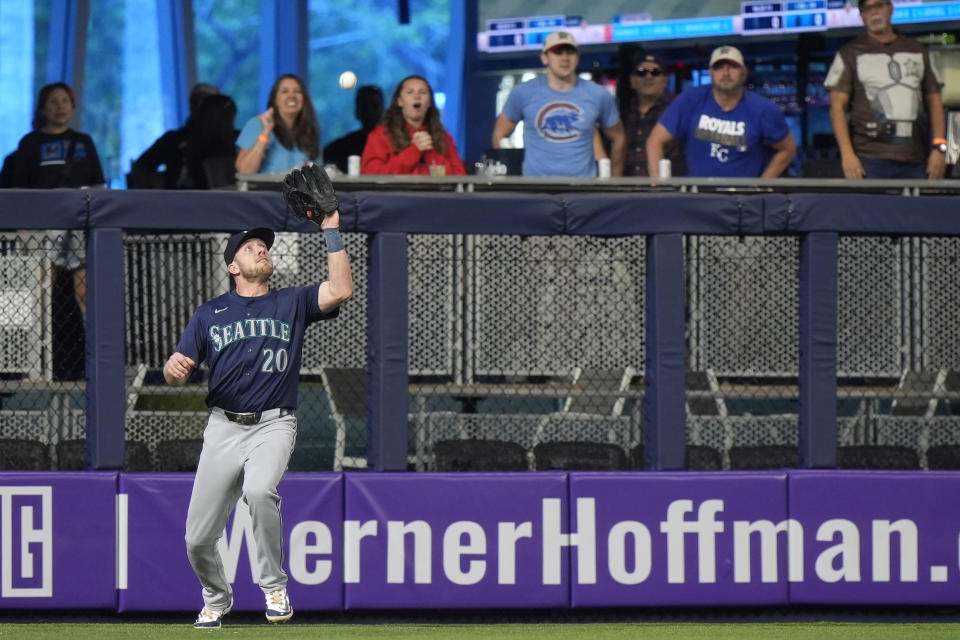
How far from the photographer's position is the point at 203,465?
6348 mm

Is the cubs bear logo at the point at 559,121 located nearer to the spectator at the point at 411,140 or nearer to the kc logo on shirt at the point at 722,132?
the spectator at the point at 411,140

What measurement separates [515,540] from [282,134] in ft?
10.9

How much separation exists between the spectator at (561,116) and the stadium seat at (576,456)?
7.08 ft

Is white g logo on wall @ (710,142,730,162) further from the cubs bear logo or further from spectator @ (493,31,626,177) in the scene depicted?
the cubs bear logo

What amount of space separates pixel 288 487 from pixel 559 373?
4.83ft

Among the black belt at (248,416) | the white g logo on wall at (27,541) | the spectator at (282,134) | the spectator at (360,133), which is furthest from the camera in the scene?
the spectator at (360,133)

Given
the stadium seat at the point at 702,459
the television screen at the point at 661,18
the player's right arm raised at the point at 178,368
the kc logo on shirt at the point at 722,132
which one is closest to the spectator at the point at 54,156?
the kc logo on shirt at the point at 722,132

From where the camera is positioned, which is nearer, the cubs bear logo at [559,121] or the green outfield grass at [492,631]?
the green outfield grass at [492,631]

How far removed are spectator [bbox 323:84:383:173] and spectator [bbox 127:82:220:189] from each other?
975 millimetres

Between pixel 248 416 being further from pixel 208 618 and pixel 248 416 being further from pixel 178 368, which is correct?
pixel 208 618

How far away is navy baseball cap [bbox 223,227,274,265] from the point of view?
645 cm

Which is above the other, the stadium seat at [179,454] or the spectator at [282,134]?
the spectator at [282,134]

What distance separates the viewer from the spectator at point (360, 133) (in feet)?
36.9

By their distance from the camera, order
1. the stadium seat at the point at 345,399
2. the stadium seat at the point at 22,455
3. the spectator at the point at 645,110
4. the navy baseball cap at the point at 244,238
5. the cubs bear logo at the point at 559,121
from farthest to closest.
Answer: the spectator at the point at 645,110
the cubs bear logo at the point at 559,121
the stadium seat at the point at 345,399
the stadium seat at the point at 22,455
the navy baseball cap at the point at 244,238
